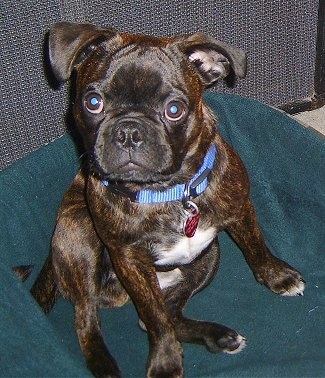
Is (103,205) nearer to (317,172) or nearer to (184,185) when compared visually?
(184,185)

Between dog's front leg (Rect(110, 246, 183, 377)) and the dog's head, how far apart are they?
0.25 m

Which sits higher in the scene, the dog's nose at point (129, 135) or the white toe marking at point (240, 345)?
the dog's nose at point (129, 135)

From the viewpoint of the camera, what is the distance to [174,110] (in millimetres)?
2020

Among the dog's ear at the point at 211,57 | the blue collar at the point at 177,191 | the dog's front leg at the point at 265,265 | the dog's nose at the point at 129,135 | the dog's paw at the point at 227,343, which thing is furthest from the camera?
the dog's front leg at the point at 265,265

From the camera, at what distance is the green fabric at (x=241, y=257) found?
88.0 inches

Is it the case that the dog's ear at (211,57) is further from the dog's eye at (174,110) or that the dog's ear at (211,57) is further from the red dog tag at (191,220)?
the red dog tag at (191,220)

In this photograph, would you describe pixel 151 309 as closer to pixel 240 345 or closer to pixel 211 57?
pixel 240 345

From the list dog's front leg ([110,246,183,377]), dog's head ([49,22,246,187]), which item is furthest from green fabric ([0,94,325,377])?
dog's head ([49,22,246,187])

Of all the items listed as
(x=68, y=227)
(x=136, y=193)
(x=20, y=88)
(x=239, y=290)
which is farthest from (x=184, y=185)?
(x=20, y=88)

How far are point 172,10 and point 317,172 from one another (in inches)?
34.1

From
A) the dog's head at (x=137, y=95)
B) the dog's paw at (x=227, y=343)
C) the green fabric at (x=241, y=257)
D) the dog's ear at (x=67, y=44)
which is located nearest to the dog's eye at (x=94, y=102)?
the dog's head at (x=137, y=95)

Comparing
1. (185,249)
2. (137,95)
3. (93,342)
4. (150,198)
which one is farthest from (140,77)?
(93,342)

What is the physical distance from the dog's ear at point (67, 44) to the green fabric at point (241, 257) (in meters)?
0.63

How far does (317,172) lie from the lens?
265 centimetres
